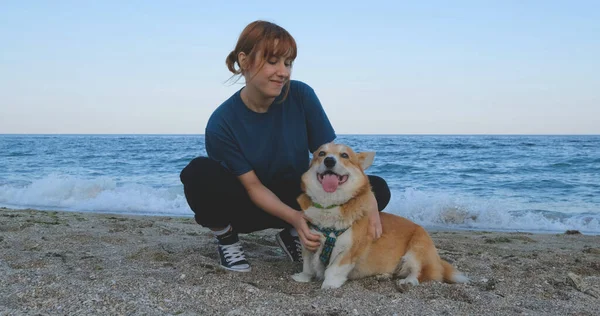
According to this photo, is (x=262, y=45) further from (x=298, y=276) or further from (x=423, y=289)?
(x=423, y=289)

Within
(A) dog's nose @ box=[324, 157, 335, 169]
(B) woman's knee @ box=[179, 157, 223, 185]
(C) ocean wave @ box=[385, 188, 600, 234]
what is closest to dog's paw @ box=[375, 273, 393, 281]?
(A) dog's nose @ box=[324, 157, 335, 169]

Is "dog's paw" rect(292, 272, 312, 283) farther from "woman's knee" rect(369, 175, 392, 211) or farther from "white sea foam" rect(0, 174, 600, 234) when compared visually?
"white sea foam" rect(0, 174, 600, 234)

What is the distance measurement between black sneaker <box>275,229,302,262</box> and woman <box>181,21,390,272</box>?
9.4 inches

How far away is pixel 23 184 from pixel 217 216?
33.1 ft

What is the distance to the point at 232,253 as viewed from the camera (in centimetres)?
334

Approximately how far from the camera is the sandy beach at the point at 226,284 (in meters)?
2.41

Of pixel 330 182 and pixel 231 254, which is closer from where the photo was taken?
pixel 330 182

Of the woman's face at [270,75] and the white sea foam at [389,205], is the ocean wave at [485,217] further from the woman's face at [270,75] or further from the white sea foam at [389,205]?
the woman's face at [270,75]

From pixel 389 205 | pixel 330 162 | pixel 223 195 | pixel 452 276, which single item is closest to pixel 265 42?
pixel 330 162

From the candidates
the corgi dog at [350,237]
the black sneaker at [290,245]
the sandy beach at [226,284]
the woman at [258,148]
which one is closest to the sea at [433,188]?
the sandy beach at [226,284]

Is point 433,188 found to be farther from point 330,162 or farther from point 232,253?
point 330,162

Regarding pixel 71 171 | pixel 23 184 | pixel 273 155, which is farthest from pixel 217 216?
pixel 71 171

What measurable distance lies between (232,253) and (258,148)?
74cm

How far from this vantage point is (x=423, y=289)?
2.89 metres
